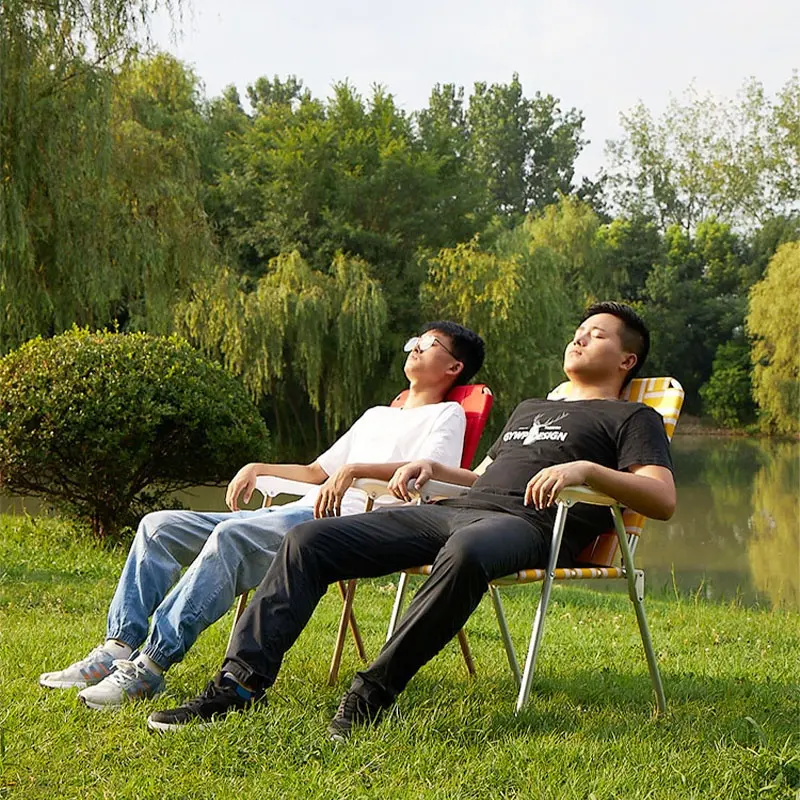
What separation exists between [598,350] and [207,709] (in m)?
1.55

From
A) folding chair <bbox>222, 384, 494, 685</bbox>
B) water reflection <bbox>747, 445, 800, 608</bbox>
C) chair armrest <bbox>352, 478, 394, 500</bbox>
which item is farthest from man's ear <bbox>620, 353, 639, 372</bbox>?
water reflection <bbox>747, 445, 800, 608</bbox>

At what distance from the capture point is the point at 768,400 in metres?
22.3

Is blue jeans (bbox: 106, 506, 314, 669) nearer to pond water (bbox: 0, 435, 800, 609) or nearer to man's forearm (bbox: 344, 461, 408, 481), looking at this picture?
man's forearm (bbox: 344, 461, 408, 481)

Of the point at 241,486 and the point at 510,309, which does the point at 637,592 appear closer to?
the point at 241,486

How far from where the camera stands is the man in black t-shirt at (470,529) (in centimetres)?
246

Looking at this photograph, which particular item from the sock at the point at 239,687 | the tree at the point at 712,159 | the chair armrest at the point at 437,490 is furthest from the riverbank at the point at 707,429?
the sock at the point at 239,687

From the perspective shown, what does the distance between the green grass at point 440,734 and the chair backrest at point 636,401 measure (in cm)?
42

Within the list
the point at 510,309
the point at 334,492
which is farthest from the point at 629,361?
the point at 510,309

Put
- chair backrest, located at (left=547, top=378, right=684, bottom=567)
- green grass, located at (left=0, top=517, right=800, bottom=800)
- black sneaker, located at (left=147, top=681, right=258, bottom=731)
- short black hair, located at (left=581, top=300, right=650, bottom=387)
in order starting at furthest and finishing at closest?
short black hair, located at (left=581, top=300, right=650, bottom=387) < chair backrest, located at (left=547, top=378, right=684, bottom=567) < black sneaker, located at (left=147, top=681, right=258, bottom=731) < green grass, located at (left=0, top=517, right=800, bottom=800)

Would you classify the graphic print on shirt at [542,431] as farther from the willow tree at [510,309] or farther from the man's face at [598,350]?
the willow tree at [510,309]

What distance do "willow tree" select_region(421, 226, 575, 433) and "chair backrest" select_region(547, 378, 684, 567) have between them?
13.6 meters

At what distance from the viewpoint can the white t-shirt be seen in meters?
3.26

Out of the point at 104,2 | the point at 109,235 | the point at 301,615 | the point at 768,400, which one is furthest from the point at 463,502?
the point at 768,400

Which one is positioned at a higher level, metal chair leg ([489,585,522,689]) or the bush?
the bush
